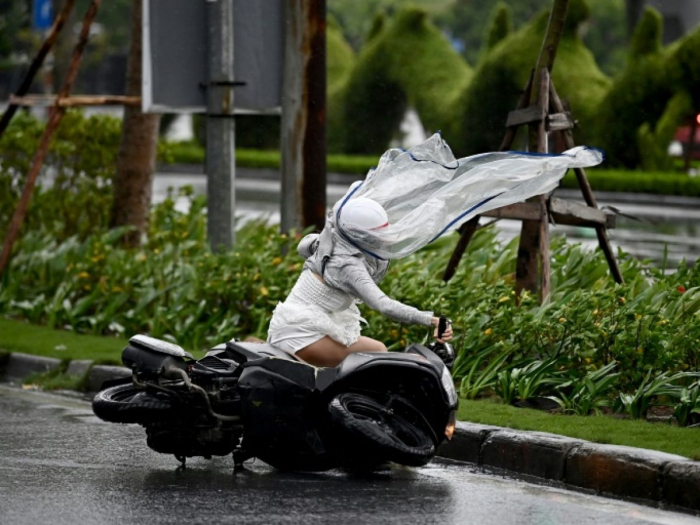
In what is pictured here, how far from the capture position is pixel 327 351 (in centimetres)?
702

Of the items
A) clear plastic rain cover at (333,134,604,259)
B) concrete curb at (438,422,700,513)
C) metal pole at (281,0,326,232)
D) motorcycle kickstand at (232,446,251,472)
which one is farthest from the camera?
metal pole at (281,0,326,232)

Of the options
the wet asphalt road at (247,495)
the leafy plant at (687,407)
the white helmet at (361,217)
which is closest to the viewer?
the wet asphalt road at (247,495)

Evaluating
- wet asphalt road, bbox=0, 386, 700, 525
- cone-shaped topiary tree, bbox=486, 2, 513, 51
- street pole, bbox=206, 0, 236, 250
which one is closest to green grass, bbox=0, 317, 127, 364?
street pole, bbox=206, 0, 236, 250

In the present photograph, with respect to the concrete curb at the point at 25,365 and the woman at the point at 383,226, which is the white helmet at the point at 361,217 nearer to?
the woman at the point at 383,226

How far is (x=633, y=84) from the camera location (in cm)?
2855

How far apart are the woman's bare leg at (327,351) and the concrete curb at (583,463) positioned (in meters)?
0.80

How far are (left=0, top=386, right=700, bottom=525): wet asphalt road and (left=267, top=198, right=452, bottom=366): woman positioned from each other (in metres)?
0.62

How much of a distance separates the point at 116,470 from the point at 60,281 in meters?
5.66

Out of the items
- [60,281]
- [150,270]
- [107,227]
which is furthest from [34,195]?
[150,270]

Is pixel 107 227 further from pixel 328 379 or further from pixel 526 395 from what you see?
pixel 328 379

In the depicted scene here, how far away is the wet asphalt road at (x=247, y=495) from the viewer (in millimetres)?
5980

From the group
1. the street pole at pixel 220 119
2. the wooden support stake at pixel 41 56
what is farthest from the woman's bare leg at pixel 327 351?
the wooden support stake at pixel 41 56

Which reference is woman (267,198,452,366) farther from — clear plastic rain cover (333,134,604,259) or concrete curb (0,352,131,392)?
concrete curb (0,352,131,392)

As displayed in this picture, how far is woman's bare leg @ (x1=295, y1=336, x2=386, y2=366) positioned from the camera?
276 inches
